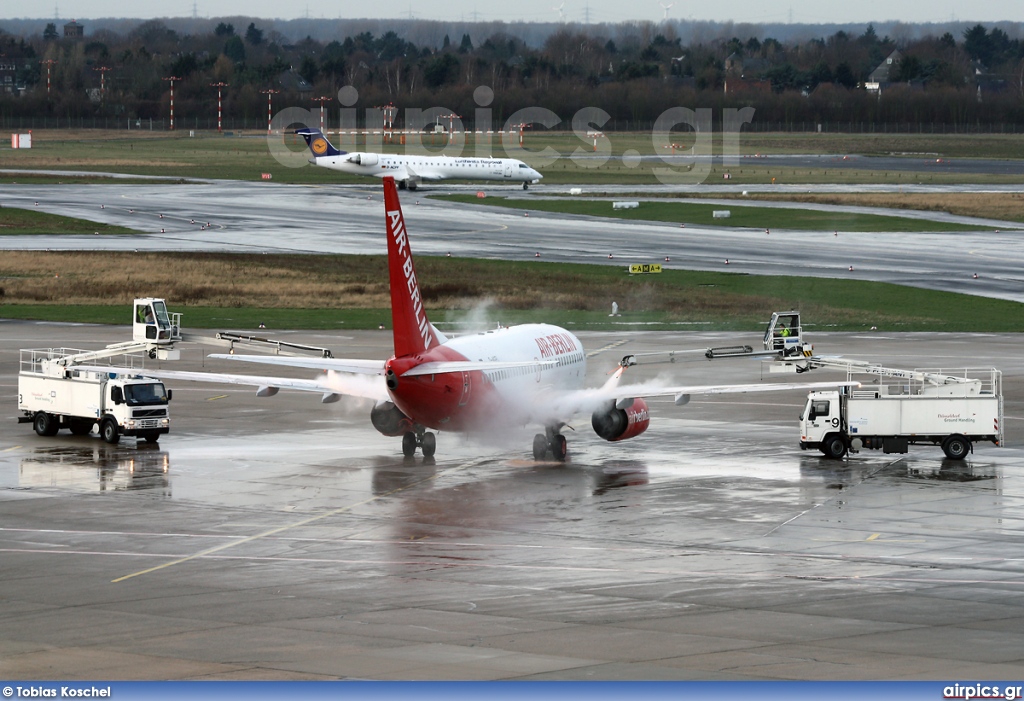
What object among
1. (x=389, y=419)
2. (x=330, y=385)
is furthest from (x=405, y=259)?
(x=389, y=419)

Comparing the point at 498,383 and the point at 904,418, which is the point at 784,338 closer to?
the point at 904,418

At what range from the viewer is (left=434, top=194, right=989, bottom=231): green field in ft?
429

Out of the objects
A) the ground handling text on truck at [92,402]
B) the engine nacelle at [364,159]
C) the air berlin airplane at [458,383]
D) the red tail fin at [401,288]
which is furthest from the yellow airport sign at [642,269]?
the engine nacelle at [364,159]

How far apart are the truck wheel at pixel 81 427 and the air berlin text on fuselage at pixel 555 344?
17.6m

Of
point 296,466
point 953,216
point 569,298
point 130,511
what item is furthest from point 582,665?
point 953,216

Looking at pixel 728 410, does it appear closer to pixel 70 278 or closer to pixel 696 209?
pixel 70 278

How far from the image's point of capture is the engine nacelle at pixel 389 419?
153 ft

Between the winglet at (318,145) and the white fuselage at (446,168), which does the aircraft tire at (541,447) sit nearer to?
the white fuselage at (446,168)

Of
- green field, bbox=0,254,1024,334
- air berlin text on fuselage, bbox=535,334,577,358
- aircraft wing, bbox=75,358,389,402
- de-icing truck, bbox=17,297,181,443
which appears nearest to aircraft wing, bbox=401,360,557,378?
aircraft wing, bbox=75,358,389,402

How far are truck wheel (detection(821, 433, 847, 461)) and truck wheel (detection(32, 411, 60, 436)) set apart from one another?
2873cm

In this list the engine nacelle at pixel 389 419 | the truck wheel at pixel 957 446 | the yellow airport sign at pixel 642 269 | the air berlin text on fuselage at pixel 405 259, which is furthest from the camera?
the yellow airport sign at pixel 642 269

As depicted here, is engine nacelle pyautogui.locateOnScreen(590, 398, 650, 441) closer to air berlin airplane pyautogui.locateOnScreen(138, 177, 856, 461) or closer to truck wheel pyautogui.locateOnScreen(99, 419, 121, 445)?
air berlin airplane pyautogui.locateOnScreen(138, 177, 856, 461)

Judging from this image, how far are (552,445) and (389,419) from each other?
18.8 feet

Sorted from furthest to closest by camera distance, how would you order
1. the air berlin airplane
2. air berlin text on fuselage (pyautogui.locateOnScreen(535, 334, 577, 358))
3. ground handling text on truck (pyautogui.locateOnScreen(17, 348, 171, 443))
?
ground handling text on truck (pyautogui.locateOnScreen(17, 348, 171, 443)) < air berlin text on fuselage (pyautogui.locateOnScreen(535, 334, 577, 358)) < the air berlin airplane
